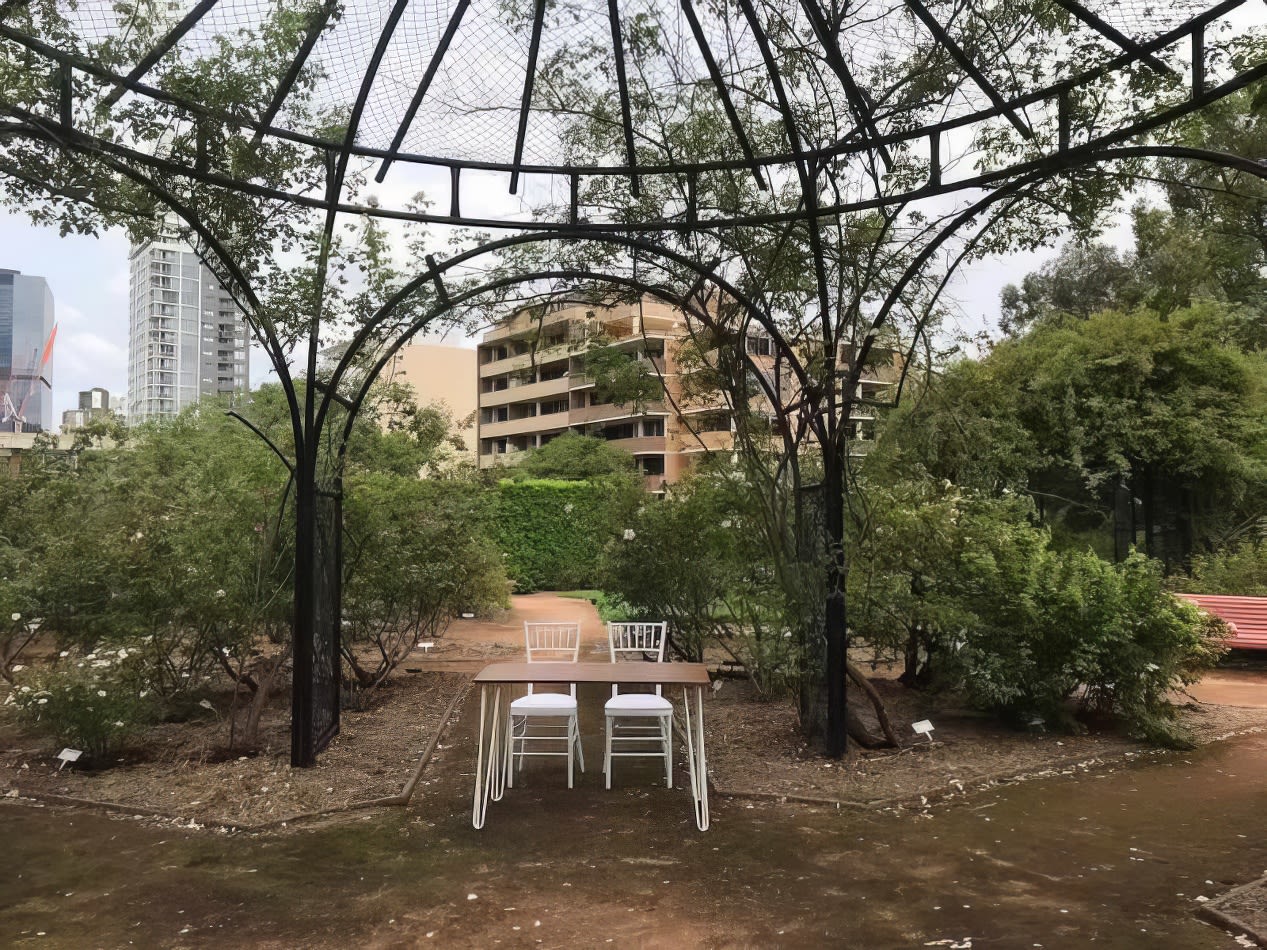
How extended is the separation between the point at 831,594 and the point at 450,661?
5.67 meters

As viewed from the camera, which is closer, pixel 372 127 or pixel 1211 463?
pixel 372 127

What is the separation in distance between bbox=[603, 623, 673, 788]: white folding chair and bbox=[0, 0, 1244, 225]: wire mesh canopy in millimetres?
2743

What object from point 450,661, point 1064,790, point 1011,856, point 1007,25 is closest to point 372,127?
point 1007,25

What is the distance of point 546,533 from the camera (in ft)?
58.9

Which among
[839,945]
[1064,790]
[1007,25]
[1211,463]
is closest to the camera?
[839,945]

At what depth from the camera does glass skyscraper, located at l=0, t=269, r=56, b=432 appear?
4053cm

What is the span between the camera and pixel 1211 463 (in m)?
11.7

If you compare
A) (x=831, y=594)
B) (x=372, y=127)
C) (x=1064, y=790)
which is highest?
(x=372, y=127)

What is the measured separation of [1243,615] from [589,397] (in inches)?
1267

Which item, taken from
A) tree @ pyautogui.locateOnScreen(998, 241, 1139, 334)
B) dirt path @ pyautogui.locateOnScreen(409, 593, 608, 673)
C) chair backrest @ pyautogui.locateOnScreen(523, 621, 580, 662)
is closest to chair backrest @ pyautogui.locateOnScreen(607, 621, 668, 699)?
chair backrest @ pyautogui.locateOnScreen(523, 621, 580, 662)

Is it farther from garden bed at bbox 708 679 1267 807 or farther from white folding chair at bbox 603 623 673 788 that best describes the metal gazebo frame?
white folding chair at bbox 603 623 673 788

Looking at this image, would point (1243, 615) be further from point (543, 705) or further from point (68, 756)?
point (68, 756)

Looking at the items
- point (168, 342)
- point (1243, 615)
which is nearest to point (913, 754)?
point (1243, 615)

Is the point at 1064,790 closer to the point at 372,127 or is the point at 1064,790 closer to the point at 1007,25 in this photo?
the point at 1007,25
